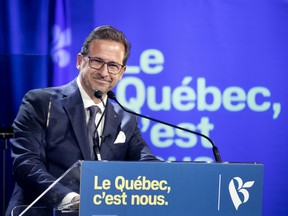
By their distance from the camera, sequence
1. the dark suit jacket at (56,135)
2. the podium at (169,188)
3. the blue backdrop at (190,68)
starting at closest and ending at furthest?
the podium at (169,188) < the dark suit jacket at (56,135) < the blue backdrop at (190,68)

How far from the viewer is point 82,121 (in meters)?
2.93

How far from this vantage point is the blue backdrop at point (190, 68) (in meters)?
3.81

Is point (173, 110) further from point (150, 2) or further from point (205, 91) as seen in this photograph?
point (150, 2)

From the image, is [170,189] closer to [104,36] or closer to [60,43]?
[104,36]

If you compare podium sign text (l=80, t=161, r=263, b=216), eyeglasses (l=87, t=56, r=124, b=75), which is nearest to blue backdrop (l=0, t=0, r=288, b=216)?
eyeglasses (l=87, t=56, r=124, b=75)

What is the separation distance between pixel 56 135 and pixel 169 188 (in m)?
1.16

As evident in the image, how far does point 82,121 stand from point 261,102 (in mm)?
1654

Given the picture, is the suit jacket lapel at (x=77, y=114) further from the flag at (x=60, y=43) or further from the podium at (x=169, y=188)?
the podium at (x=169, y=188)

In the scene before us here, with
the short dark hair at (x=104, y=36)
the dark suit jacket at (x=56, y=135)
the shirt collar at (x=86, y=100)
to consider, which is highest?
the short dark hair at (x=104, y=36)

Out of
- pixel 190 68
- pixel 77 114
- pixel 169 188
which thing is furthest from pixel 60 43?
pixel 169 188

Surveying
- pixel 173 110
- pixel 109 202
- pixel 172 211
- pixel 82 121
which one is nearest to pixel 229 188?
pixel 172 211

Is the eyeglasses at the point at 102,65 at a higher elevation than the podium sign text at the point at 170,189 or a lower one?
higher

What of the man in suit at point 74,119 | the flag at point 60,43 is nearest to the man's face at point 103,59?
the man in suit at point 74,119

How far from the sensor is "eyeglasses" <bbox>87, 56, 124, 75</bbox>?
2919 mm
